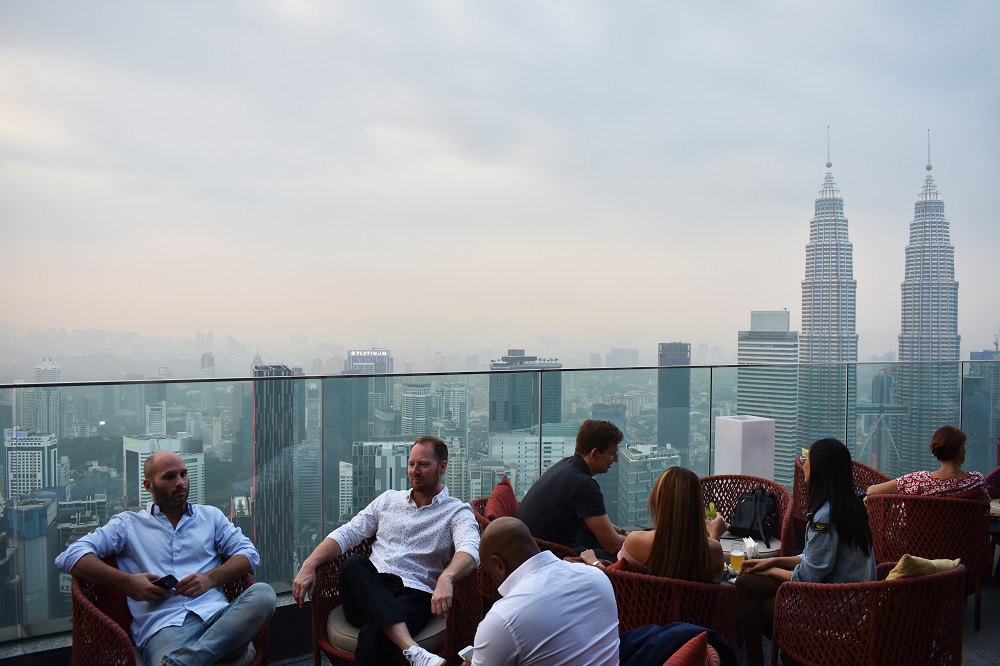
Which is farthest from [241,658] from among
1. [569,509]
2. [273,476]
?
[569,509]

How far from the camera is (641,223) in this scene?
26.4 m

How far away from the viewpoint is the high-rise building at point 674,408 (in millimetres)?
5449

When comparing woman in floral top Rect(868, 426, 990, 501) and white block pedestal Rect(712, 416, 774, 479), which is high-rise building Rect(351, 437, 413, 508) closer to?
white block pedestal Rect(712, 416, 774, 479)

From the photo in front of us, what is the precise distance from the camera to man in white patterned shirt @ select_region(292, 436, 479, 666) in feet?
9.17

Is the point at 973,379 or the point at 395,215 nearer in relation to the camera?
the point at 973,379

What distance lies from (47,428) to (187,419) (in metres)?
0.60

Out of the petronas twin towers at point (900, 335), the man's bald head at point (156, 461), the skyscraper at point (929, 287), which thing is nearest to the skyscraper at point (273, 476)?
the man's bald head at point (156, 461)

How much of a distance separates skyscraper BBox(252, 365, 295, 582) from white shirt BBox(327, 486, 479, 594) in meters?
0.78

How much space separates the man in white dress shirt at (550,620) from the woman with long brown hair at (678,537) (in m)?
0.77

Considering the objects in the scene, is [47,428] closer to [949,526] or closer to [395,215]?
[949,526]

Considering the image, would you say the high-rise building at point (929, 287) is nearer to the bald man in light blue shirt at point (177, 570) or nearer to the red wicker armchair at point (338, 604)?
the red wicker armchair at point (338, 604)

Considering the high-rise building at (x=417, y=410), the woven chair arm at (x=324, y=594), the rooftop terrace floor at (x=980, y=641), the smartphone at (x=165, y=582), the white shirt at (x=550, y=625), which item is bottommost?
the rooftop terrace floor at (x=980, y=641)

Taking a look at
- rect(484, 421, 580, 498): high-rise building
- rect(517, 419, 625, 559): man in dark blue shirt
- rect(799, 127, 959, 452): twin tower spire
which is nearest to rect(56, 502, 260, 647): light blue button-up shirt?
rect(517, 419, 625, 559): man in dark blue shirt

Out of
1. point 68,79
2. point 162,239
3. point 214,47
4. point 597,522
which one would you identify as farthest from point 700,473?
point 162,239
